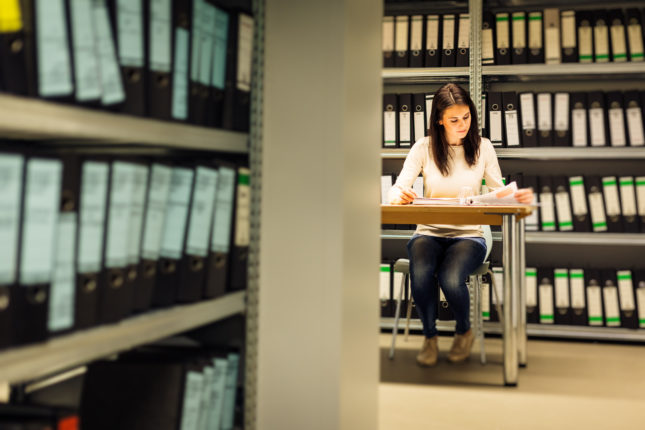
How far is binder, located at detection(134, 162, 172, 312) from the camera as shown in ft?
3.40

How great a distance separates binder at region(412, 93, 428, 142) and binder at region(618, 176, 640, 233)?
1024 millimetres

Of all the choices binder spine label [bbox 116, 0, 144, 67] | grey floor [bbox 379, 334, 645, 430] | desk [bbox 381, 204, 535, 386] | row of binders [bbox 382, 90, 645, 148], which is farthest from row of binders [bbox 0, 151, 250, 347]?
row of binders [bbox 382, 90, 645, 148]

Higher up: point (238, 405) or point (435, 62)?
point (435, 62)

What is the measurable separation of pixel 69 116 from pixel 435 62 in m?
2.94

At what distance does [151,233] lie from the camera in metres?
1.05

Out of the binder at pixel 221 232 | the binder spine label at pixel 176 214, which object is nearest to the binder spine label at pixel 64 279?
the binder spine label at pixel 176 214

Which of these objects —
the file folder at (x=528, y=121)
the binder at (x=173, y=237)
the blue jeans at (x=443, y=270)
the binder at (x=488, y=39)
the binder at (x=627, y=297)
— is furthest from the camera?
the binder at (x=488, y=39)

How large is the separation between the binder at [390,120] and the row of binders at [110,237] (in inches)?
92.6

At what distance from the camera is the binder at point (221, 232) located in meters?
1.19

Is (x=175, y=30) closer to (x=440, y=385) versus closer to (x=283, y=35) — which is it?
(x=283, y=35)

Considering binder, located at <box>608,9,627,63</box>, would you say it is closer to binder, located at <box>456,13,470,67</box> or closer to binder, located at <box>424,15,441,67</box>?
binder, located at <box>456,13,470,67</box>

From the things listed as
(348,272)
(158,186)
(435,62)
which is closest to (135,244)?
(158,186)

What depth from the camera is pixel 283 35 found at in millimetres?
1295

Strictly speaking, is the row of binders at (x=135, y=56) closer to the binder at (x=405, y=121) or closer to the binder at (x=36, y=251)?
the binder at (x=36, y=251)
